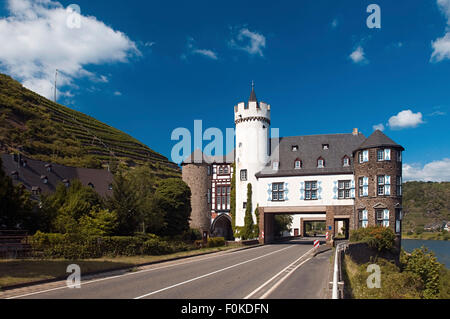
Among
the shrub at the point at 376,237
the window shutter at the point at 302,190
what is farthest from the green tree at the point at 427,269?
the window shutter at the point at 302,190

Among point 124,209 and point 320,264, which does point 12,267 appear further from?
point 320,264

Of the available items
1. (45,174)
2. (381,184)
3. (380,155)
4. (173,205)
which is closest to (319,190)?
(381,184)

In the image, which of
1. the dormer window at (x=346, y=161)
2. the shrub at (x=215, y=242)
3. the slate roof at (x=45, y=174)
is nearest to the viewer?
the shrub at (x=215, y=242)

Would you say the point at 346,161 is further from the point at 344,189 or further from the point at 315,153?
the point at 315,153

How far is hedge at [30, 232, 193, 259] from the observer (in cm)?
2013

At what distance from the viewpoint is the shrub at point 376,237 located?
30781mm

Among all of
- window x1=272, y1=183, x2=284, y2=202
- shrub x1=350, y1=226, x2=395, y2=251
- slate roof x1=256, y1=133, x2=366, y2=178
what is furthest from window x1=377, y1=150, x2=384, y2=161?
window x1=272, y1=183, x2=284, y2=202

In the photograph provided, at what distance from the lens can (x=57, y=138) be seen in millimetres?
90062

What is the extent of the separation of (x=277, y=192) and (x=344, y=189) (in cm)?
733

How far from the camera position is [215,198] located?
2140 inches

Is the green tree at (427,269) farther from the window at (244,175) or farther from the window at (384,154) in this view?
the window at (244,175)

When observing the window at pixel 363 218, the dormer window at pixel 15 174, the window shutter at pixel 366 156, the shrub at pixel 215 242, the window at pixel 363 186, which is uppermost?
the window shutter at pixel 366 156

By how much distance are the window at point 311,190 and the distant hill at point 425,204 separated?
99170 millimetres

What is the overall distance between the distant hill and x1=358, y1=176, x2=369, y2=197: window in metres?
101
